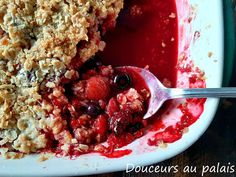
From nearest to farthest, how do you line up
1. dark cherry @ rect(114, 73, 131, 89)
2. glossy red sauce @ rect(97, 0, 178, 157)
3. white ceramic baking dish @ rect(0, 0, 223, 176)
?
white ceramic baking dish @ rect(0, 0, 223, 176), dark cherry @ rect(114, 73, 131, 89), glossy red sauce @ rect(97, 0, 178, 157)

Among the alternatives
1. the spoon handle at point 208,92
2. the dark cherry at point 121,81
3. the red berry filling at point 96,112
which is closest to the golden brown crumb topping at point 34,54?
the red berry filling at point 96,112

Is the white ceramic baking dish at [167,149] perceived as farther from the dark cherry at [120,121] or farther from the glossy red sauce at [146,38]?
the glossy red sauce at [146,38]

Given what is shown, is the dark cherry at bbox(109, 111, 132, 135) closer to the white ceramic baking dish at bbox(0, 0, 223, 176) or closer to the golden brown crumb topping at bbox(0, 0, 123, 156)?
the white ceramic baking dish at bbox(0, 0, 223, 176)

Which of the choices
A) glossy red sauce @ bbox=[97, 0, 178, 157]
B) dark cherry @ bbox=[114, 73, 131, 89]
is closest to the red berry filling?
dark cherry @ bbox=[114, 73, 131, 89]

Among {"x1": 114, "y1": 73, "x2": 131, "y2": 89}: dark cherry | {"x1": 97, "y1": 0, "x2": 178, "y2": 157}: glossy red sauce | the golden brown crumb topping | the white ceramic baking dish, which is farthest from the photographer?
{"x1": 97, "y1": 0, "x2": 178, "y2": 157}: glossy red sauce

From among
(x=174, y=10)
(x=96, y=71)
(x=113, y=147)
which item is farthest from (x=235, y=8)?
(x=113, y=147)

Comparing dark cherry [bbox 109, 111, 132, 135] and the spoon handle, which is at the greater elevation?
the spoon handle

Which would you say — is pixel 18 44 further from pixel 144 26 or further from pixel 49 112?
pixel 144 26
